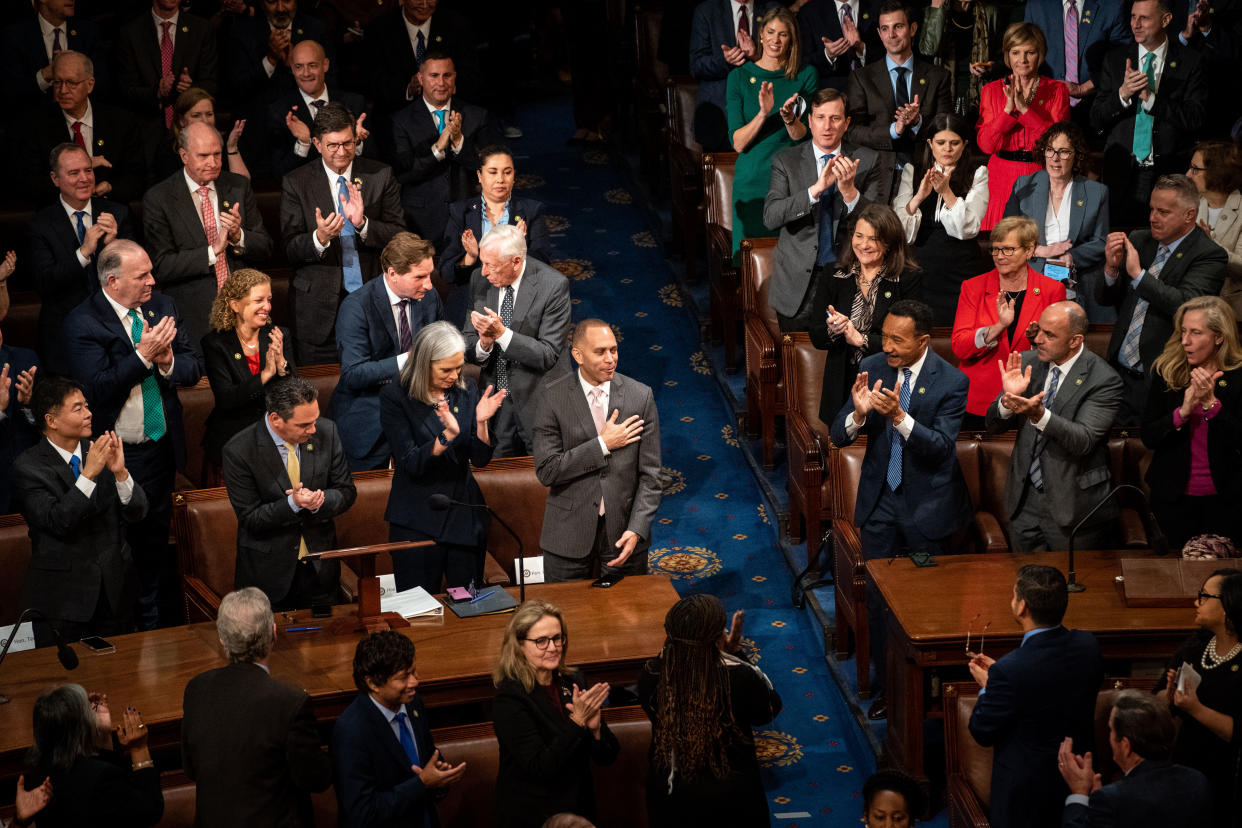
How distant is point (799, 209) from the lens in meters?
6.05

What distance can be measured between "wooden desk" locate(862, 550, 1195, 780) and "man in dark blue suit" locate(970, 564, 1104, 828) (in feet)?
1.86

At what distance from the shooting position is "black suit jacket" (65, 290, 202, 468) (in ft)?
17.0

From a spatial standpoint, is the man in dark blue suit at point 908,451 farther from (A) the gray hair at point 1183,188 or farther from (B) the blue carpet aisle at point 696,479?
(A) the gray hair at point 1183,188

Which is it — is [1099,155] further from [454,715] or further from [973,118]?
[454,715]

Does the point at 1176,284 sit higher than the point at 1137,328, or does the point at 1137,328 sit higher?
the point at 1176,284

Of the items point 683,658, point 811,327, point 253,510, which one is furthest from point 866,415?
point 253,510

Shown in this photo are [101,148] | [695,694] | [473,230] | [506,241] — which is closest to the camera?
[695,694]

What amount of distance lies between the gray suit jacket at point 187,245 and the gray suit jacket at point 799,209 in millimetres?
2204

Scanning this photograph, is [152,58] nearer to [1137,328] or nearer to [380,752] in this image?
[380,752]

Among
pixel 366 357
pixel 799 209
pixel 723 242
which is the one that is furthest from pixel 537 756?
pixel 723 242

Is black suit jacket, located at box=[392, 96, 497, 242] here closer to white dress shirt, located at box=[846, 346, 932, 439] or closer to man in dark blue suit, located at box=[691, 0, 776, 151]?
man in dark blue suit, located at box=[691, 0, 776, 151]

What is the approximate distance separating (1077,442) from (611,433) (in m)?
1.56

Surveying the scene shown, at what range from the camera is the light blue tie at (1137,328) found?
5641 mm

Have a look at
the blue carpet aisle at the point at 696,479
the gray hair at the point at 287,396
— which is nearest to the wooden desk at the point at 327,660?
the gray hair at the point at 287,396
